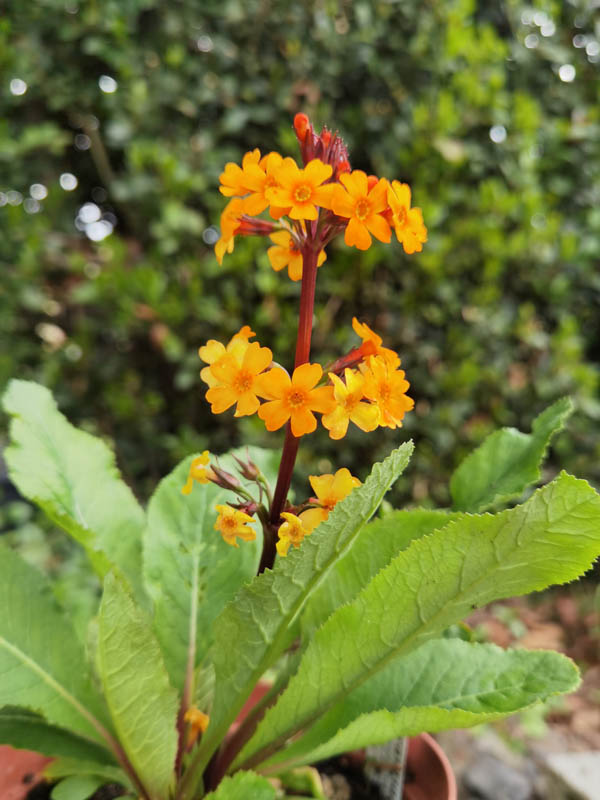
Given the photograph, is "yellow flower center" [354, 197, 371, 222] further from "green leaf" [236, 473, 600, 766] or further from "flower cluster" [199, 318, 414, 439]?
"green leaf" [236, 473, 600, 766]

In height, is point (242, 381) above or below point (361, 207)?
below

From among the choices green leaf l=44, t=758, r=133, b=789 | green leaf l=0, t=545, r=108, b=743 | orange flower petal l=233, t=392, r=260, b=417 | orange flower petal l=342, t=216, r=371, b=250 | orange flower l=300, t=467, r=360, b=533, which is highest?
orange flower petal l=342, t=216, r=371, b=250

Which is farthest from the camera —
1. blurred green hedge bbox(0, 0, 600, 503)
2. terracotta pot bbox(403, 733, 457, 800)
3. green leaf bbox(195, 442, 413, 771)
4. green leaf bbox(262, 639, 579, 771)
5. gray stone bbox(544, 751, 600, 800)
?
blurred green hedge bbox(0, 0, 600, 503)

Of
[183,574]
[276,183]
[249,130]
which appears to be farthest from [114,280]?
[276,183]

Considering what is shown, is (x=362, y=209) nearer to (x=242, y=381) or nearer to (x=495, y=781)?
(x=242, y=381)

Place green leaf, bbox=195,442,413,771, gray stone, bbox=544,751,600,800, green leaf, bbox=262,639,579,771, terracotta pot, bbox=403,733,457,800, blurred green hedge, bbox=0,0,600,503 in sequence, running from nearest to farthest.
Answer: green leaf, bbox=195,442,413,771 < green leaf, bbox=262,639,579,771 < terracotta pot, bbox=403,733,457,800 < gray stone, bbox=544,751,600,800 < blurred green hedge, bbox=0,0,600,503

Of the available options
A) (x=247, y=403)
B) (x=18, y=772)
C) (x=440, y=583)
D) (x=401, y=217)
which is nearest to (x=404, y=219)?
(x=401, y=217)

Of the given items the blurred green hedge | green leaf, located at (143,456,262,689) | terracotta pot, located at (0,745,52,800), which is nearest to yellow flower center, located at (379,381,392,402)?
green leaf, located at (143,456,262,689)

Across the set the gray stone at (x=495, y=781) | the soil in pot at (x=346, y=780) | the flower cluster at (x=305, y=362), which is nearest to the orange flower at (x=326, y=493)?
the flower cluster at (x=305, y=362)
